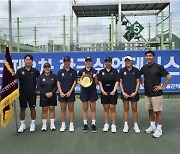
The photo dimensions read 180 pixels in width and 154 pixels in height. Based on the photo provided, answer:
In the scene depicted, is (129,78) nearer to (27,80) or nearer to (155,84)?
(155,84)

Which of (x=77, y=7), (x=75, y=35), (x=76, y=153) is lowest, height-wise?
(x=76, y=153)

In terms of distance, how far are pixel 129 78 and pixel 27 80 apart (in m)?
2.23

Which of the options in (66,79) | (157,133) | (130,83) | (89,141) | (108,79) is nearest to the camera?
(89,141)

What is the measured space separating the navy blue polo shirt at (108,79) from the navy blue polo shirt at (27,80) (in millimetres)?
1475

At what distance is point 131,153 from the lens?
4793 millimetres

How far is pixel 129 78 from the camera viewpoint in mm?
6133

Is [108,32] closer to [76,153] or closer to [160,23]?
[160,23]

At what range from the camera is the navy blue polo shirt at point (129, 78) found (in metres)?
6.12

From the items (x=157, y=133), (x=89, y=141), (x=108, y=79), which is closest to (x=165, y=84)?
(x=157, y=133)

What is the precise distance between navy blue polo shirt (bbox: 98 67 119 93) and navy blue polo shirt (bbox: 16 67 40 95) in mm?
1475

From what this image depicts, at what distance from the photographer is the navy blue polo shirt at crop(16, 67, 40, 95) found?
20.9ft

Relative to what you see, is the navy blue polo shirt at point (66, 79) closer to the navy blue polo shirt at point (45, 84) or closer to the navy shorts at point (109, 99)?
the navy blue polo shirt at point (45, 84)

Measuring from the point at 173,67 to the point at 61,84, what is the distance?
4682mm

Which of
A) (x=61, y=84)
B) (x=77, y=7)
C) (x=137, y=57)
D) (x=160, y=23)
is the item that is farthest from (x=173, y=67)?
(x=77, y=7)
